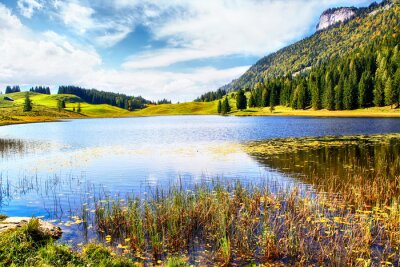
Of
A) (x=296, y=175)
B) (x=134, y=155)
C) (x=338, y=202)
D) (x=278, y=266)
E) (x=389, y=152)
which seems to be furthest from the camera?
(x=134, y=155)

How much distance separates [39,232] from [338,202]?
47.4 feet

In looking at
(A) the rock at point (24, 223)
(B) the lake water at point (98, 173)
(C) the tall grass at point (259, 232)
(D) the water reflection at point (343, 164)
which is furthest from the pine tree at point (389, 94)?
(A) the rock at point (24, 223)

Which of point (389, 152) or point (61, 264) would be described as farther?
point (389, 152)

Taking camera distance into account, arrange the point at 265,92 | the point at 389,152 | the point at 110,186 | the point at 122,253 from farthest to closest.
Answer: the point at 265,92, the point at 389,152, the point at 110,186, the point at 122,253

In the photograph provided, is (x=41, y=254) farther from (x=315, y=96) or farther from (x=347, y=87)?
(x=315, y=96)

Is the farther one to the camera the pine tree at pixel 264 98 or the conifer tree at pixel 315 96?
the pine tree at pixel 264 98

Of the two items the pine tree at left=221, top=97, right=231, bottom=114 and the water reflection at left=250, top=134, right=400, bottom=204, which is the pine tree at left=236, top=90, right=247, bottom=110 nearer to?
the pine tree at left=221, top=97, right=231, bottom=114

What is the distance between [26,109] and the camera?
164 m

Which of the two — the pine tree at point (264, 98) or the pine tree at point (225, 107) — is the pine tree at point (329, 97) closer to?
the pine tree at point (264, 98)

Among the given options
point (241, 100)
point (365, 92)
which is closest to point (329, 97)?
point (365, 92)

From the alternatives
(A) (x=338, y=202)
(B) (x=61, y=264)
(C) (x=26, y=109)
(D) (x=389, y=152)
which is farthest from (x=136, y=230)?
(C) (x=26, y=109)

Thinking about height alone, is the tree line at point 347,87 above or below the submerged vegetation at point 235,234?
above

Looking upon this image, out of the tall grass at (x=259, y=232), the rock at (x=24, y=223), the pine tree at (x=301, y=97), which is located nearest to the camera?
the tall grass at (x=259, y=232)

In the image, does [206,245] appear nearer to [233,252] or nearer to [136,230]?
[233,252]
